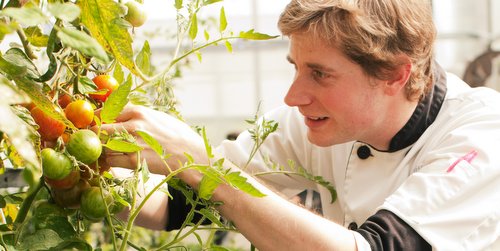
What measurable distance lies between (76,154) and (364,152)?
35.6 inches

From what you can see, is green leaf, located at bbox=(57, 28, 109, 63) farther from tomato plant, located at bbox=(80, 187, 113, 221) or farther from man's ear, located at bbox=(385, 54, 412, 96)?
man's ear, located at bbox=(385, 54, 412, 96)

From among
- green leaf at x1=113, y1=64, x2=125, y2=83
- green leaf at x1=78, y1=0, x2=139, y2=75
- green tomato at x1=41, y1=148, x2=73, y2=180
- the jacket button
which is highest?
green leaf at x1=78, y1=0, x2=139, y2=75

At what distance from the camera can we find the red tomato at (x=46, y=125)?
713 millimetres

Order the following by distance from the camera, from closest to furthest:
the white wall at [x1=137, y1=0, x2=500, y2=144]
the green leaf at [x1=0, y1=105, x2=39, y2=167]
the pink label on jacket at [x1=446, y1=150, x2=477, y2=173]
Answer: the green leaf at [x1=0, y1=105, x2=39, y2=167], the pink label on jacket at [x1=446, y1=150, x2=477, y2=173], the white wall at [x1=137, y1=0, x2=500, y2=144]

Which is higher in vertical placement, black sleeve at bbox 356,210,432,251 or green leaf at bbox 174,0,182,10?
green leaf at bbox 174,0,182,10

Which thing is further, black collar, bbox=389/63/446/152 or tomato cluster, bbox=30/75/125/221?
black collar, bbox=389/63/446/152

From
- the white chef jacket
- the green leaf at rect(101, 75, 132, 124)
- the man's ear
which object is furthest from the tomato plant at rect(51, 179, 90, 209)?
the man's ear

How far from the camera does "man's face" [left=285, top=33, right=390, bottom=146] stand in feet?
4.41

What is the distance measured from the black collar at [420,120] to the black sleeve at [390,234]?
28 cm

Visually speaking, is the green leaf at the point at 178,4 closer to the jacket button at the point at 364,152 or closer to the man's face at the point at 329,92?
the man's face at the point at 329,92

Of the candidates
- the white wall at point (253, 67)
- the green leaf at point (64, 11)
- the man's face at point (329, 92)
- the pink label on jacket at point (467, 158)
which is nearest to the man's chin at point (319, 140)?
the man's face at point (329, 92)

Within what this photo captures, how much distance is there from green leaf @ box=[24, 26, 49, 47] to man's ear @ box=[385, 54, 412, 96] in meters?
0.82

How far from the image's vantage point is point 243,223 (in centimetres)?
104

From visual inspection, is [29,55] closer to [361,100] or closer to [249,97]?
[361,100]
